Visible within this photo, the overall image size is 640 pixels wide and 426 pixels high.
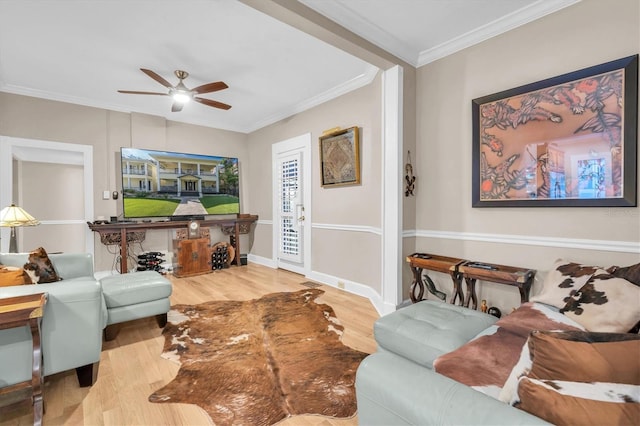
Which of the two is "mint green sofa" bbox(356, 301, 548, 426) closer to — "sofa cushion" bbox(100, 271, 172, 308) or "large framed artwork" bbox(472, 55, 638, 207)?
"large framed artwork" bbox(472, 55, 638, 207)

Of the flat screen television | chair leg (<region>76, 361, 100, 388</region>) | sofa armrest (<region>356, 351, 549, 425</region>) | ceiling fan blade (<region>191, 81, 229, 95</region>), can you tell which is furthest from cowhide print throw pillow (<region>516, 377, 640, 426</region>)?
the flat screen television

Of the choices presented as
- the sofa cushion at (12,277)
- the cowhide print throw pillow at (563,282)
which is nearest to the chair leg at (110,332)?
the sofa cushion at (12,277)

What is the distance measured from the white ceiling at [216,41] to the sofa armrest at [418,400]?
95.8 inches

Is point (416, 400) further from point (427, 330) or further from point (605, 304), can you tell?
→ point (605, 304)

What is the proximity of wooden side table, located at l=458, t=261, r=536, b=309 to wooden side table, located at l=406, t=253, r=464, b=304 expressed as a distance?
0.08m

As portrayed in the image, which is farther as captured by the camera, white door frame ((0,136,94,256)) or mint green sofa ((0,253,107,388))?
white door frame ((0,136,94,256))

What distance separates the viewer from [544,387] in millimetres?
731

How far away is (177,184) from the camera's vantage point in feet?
16.9

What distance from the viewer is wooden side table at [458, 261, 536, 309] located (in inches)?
87.7

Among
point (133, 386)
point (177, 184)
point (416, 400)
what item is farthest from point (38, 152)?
point (416, 400)

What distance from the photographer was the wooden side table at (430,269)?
2590 millimetres

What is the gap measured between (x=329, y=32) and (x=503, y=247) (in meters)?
2.31

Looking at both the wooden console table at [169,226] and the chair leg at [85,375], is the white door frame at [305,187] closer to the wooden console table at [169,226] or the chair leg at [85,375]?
the wooden console table at [169,226]

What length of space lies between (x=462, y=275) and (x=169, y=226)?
13.9ft
